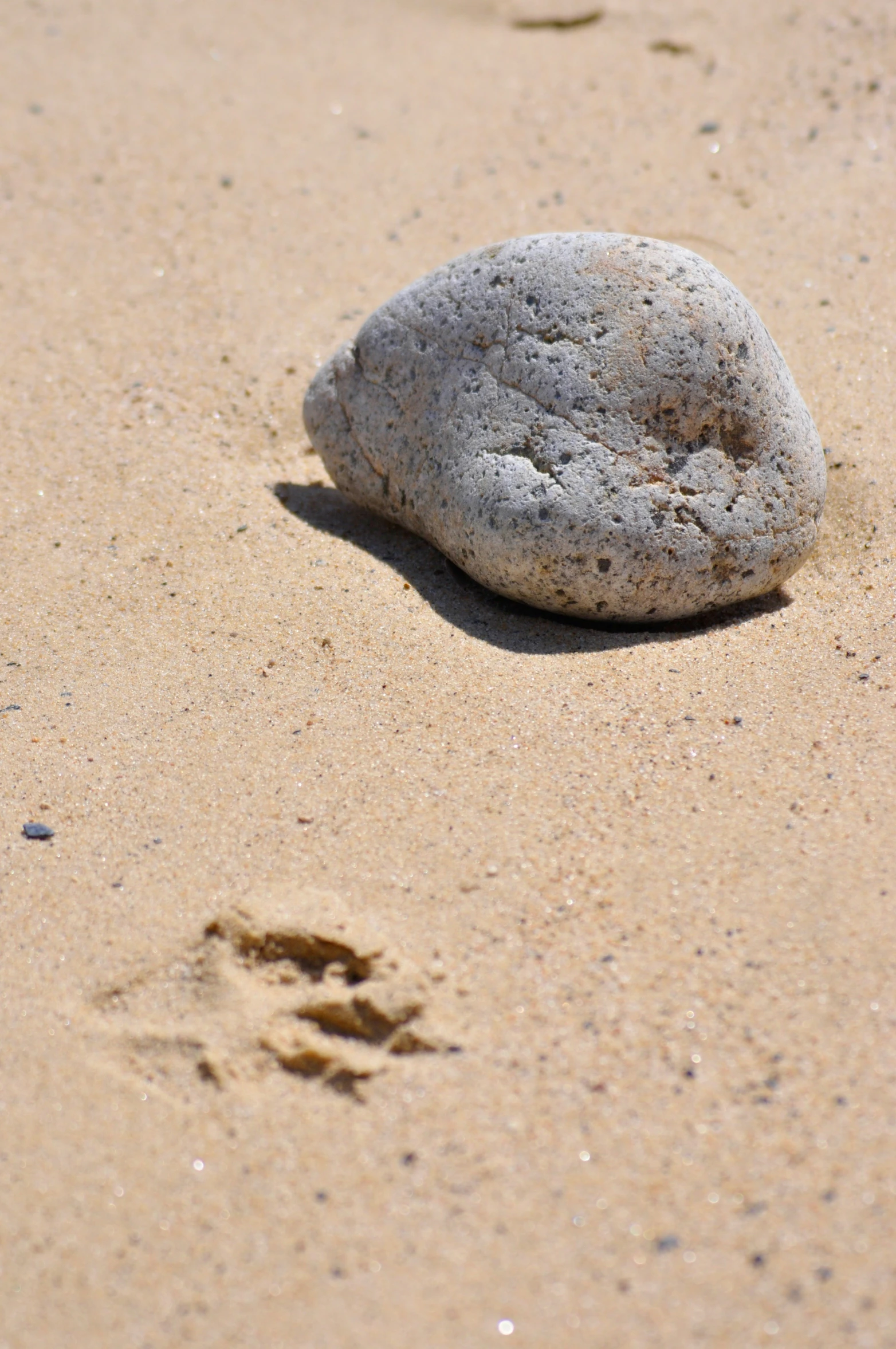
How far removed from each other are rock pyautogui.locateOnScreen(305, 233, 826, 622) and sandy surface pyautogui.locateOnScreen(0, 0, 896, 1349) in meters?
0.19

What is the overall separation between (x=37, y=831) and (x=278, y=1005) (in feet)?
2.59

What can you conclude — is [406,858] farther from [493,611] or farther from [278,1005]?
[493,611]

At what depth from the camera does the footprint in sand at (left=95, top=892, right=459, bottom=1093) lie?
6.89 ft

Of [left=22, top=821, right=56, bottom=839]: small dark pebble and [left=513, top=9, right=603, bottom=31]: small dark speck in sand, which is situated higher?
[left=513, top=9, right=603, bottom=31]: small dark speck in sand

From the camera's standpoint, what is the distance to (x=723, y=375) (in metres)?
2.97

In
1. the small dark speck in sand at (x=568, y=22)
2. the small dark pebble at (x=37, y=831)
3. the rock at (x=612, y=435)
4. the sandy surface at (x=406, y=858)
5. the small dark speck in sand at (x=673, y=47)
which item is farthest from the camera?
the small dark speck in sand at (x=568, y=22)

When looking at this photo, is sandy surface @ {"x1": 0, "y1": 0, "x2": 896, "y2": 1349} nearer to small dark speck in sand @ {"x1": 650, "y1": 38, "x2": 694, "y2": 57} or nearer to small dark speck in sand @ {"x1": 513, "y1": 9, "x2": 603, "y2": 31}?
small dark speck in sand @ {"x1": 650, "y1": 38, "x2": 694, "y2": 57}

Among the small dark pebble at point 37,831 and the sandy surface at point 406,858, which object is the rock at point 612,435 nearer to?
the sandy surface at point 406,858

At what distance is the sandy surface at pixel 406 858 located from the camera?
183 cm

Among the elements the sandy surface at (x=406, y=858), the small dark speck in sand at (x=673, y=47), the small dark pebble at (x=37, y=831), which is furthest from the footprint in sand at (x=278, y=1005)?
the small dark speck in sand at (x=673, y=47)

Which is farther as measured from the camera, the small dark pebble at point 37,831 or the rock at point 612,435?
the rock at point 612,435

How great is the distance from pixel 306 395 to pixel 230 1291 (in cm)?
263

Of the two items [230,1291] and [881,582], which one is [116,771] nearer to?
[230,1291]

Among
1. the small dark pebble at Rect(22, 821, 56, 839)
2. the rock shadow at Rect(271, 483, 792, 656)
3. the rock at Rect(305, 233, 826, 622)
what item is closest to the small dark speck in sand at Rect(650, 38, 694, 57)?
the rock at Rect(305, 233, 826, 622)
